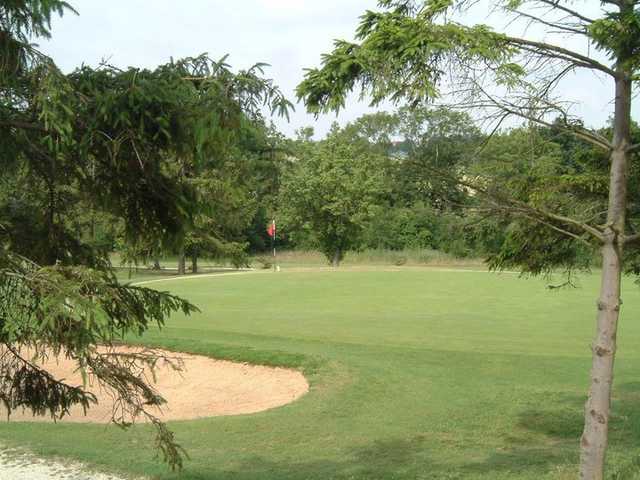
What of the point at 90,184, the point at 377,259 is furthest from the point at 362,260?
the point at 90,184

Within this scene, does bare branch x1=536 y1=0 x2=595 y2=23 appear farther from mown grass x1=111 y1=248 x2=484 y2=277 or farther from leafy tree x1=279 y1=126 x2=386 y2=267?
leafy tree x1=279 y1=126 x2=386 y2=267

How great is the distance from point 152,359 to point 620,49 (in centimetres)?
418

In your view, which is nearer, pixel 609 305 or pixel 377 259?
pixel 609 305

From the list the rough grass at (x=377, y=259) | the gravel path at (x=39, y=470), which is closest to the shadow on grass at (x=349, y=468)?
the gravel path at (x=39, y=470)

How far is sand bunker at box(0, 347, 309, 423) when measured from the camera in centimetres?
→ 1187

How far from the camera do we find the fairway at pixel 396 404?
25.1 feet

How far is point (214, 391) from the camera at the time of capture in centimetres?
A: 1315

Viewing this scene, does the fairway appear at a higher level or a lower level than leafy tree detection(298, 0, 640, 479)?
lower

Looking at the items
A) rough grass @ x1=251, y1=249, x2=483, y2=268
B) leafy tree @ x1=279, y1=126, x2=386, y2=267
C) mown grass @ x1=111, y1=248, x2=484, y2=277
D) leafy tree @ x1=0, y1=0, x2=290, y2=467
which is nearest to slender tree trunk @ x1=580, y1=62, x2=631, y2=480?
leafy tree @ x1=0, y1=0, x2=290, y2=467

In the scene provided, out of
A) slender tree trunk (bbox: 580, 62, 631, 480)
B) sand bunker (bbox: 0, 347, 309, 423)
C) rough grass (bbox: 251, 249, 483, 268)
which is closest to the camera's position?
Result: slender tree trunk (bbox: 580, 62, 631, 480)

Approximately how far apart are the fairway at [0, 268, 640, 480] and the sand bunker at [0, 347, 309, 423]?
1.04 feet

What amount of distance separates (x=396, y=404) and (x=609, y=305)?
19.1 feet

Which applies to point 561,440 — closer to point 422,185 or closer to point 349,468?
point 349,468

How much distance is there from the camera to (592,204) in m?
6.66
